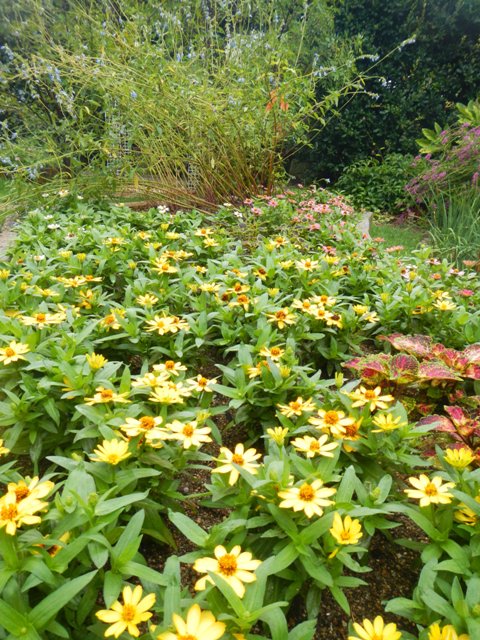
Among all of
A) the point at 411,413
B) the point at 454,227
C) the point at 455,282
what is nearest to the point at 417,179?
the point at 454,227

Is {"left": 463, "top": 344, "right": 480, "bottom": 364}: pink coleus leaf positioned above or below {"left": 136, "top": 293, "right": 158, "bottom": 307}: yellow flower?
below

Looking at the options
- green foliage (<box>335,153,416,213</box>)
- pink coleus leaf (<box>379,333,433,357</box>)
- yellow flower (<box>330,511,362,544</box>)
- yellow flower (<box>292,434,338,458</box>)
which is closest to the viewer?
yellow flower (<box>330,511,362,544</box>)

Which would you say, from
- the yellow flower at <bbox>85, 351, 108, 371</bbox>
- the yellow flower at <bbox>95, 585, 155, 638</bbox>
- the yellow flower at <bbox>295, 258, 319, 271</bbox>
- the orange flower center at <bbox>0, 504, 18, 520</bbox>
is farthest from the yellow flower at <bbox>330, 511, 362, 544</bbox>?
the yellow flower at <bbox>295, 258, 319, 271</bbox>

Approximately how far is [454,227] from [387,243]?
0.57 m

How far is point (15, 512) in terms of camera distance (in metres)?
0.90

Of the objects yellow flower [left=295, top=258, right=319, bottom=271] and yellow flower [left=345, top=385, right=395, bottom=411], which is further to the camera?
yellow flower [left=295, top=258, right=319, bottom=271]

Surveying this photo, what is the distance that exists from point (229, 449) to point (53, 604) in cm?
88

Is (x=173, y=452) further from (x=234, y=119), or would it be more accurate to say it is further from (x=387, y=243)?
(x=387, y=243)

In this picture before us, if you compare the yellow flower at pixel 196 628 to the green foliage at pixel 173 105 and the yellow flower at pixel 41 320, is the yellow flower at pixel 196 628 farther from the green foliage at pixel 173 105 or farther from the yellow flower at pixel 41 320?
the green foliage at pixel 173 105

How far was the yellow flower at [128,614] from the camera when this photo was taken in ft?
2.63

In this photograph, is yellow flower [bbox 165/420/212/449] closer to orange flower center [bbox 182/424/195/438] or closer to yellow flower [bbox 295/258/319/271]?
orange flower center [bbox 182/424/195/438]

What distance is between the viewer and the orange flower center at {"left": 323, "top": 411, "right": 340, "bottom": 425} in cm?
131

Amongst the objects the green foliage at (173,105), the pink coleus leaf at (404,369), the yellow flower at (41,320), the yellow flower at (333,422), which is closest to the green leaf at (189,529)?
the yellow flower at (333,422)

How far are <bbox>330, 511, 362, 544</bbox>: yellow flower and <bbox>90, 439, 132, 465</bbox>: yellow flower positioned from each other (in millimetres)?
473
